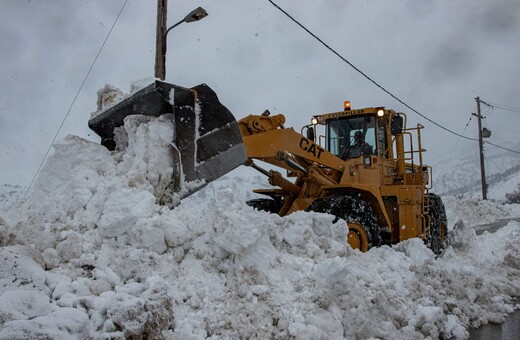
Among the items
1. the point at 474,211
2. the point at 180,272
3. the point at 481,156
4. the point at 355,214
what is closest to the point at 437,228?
the point at 355,214

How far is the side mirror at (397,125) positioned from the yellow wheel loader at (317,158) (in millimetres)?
18

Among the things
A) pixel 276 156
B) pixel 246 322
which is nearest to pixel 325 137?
pixel 276 156

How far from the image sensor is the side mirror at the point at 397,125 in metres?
7.25

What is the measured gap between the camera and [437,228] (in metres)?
8.20

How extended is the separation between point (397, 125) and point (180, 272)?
533 centimetres

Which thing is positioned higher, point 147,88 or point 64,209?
point 147,88

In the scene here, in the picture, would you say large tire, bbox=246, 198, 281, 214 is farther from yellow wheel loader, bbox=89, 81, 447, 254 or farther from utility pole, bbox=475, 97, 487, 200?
utility pole, bbox=475, 97, 487, 200

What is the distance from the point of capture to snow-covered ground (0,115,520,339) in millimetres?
2566

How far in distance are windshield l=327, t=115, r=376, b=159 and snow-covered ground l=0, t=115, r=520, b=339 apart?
114 inches

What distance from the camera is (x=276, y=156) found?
560 cm

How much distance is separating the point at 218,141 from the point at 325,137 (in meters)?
3.80

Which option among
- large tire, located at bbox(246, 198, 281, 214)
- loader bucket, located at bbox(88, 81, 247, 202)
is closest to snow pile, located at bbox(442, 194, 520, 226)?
large tire, located at bbox(246, 198, 281, 214)

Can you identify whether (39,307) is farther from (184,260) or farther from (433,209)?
(433,209)

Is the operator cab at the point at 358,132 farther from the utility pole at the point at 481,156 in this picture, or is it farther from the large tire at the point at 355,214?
the utility pole at the point at 481,156
